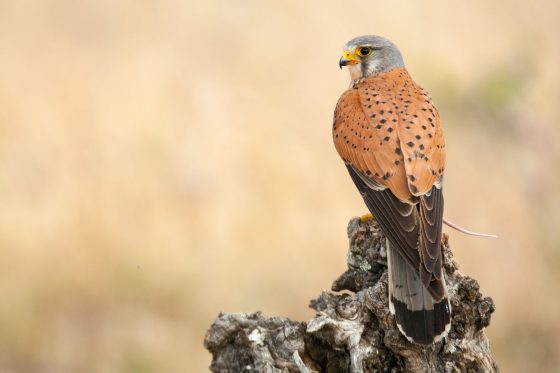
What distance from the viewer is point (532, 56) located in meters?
8.06

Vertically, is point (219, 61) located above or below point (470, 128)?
above

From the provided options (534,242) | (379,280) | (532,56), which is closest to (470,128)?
(532,56)

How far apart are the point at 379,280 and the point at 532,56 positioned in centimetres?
437

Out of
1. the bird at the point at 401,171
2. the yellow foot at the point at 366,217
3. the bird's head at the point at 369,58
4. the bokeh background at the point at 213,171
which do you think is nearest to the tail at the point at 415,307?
the bird at the point at 401,171

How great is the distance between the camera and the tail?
3.89m

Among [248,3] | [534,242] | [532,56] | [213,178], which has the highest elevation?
[248,3]

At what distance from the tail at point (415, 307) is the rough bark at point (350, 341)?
2.3 inches

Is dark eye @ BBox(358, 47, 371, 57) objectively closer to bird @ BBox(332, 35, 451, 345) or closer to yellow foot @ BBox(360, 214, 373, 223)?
bird @ BBox(332, 35, 451, 345)

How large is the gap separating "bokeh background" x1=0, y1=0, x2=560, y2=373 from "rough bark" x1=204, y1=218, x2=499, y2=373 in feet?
9.26

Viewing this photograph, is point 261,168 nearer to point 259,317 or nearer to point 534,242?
point 534,242

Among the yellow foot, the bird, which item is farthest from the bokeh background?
the yellow foot

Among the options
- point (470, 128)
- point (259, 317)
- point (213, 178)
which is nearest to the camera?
point (259, 317)

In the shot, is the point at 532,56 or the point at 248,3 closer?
the point at 532,56

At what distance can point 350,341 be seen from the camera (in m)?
3.91
